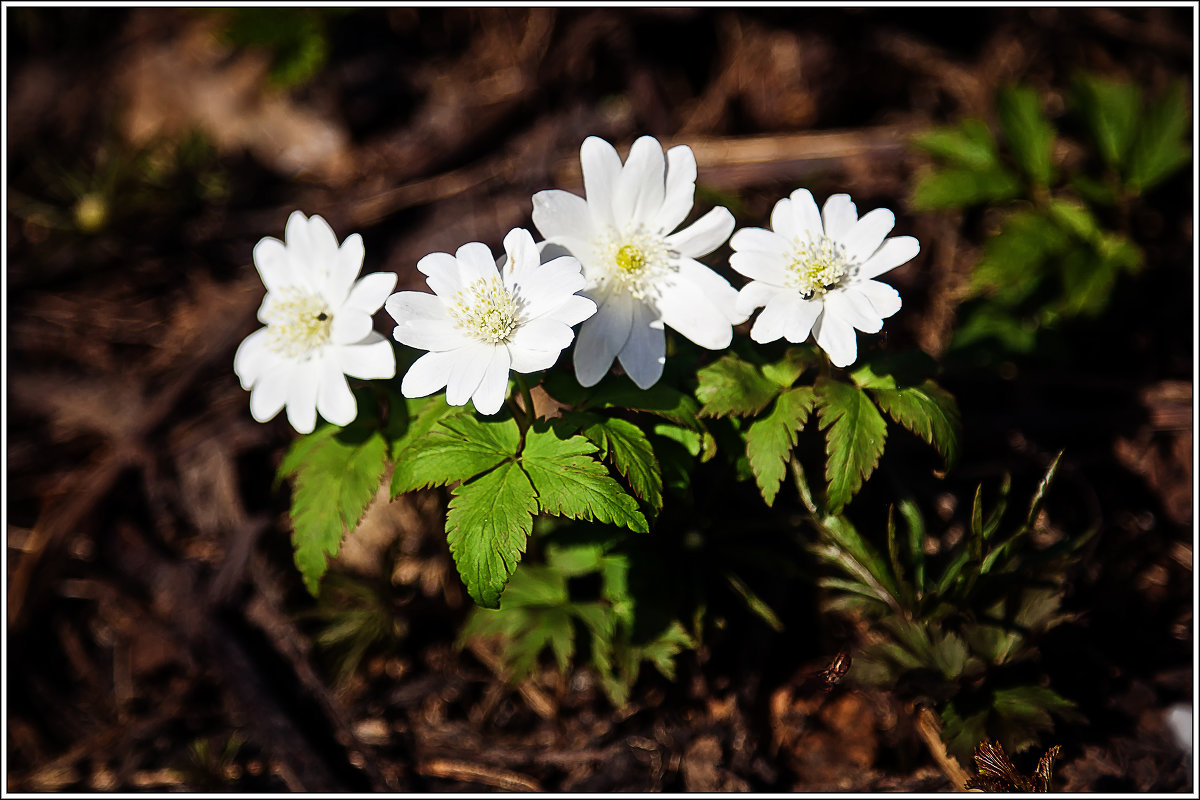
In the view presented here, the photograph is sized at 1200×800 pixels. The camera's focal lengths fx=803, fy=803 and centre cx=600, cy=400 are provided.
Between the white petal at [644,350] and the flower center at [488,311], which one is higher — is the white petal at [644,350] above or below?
below

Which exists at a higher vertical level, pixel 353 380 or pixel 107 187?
pixel 107 187

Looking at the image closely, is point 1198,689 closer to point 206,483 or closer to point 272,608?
point 272,608

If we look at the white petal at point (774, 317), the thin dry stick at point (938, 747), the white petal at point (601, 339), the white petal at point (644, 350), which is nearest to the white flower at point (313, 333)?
the white petal at point (601, 339)

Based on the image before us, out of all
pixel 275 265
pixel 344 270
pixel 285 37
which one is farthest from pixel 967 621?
pixel 285 37

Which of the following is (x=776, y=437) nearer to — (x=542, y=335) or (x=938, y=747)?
(x=542, y=335)

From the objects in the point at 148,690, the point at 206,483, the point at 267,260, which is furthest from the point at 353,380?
the point at 148,690

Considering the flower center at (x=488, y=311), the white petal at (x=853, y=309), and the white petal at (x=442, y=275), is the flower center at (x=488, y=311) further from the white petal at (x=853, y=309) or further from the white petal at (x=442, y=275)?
the white petal at (x=853, y=309)
